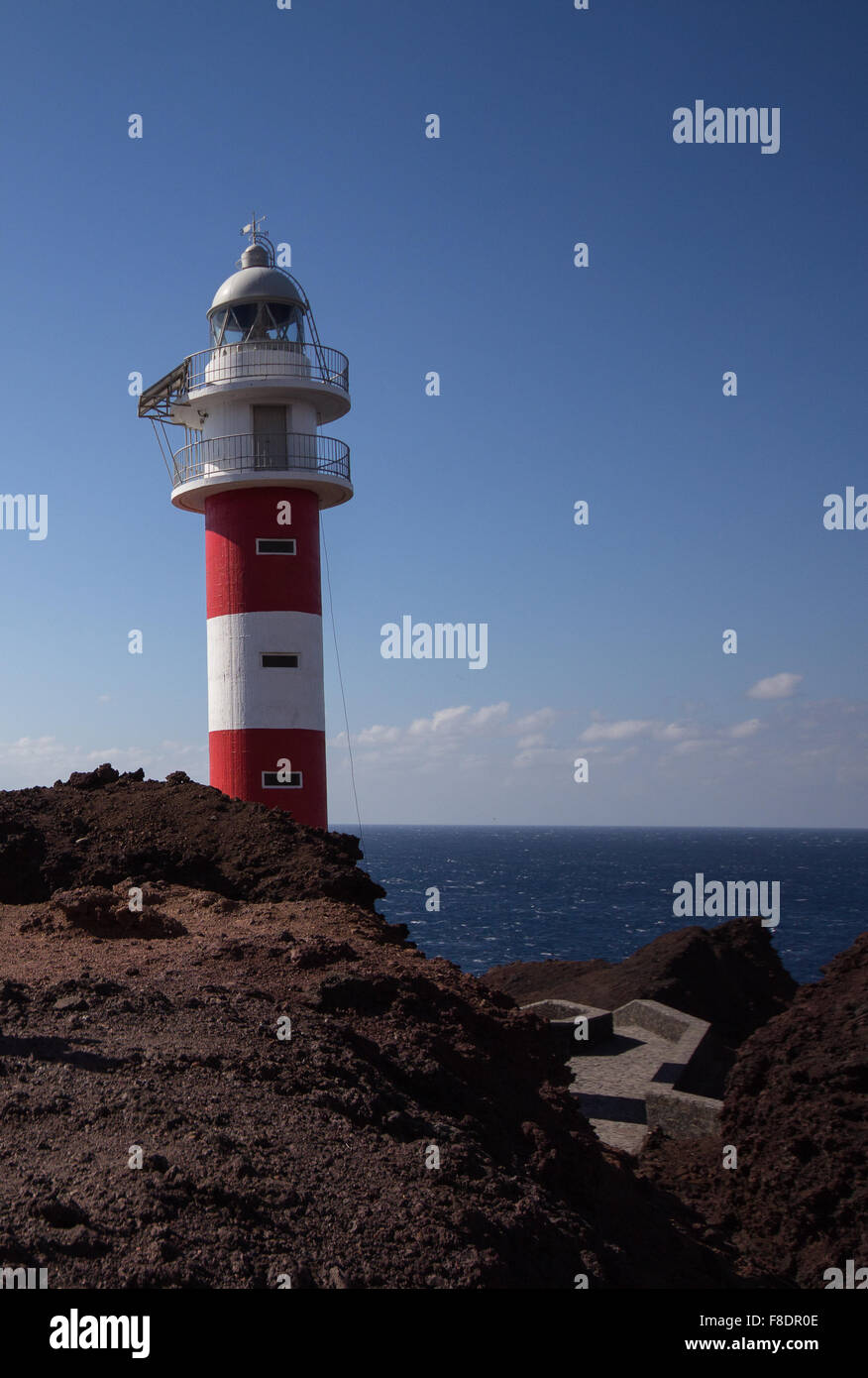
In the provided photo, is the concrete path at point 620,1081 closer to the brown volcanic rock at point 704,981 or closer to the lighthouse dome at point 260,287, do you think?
the brown volcanic rock at point 704,981

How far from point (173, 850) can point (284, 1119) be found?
643 centimetres

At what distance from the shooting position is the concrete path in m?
13.3

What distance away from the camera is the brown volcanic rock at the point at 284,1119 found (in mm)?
4781

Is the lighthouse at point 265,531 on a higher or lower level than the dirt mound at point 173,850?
higher

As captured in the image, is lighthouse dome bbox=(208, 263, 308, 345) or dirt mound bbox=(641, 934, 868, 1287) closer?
dirt mound bbox=(641, 934, 868, 1287)

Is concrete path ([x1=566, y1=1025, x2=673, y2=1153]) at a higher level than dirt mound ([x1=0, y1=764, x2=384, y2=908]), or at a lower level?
lower

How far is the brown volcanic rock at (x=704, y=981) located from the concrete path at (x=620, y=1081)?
234 centimetres

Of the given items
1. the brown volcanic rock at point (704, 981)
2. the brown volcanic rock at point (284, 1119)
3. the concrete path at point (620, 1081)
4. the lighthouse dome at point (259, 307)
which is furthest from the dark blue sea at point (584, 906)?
the lighthouse dome at point (259, 307)

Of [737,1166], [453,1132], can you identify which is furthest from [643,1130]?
[453,1132]

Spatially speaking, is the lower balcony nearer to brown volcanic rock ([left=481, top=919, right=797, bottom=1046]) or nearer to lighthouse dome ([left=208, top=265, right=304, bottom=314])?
lighthouse dome ([left=208, top=265, right=304, bottom=314])

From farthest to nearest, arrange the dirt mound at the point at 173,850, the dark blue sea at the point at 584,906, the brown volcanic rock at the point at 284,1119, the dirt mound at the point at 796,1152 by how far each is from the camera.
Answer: the dark blue sea at the point at 584,906 < the dirt mound at the point at 173,850 < the dirt mound at the point at 796,1152 < the brown volcanic rock at the point at 284,1119

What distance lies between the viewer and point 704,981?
2208 centimetres

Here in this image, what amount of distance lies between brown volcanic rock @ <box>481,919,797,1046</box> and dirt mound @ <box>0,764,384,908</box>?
10.9 m

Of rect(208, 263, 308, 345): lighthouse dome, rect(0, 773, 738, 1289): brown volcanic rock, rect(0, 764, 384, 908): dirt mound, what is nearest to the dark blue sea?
rect(0, 764, 384, 908): dirt mound
